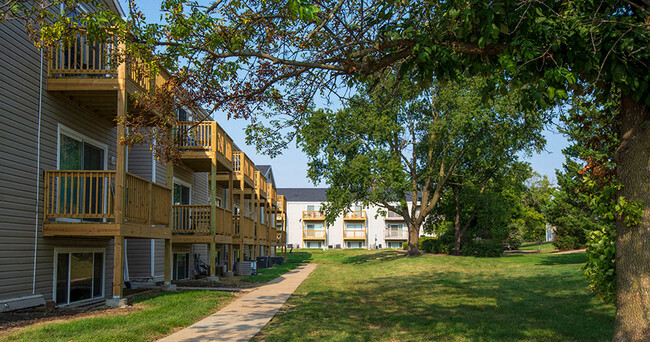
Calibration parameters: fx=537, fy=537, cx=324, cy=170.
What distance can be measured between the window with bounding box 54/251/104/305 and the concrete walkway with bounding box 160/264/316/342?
345 cm

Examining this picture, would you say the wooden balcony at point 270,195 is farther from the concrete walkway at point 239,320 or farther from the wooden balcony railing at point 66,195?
the wooden balcony railing at point 66,195

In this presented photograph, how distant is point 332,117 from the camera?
32375 millimetres

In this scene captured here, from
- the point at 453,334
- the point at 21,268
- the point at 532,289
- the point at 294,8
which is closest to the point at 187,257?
the point at 21,268

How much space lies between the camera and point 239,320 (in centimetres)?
1007

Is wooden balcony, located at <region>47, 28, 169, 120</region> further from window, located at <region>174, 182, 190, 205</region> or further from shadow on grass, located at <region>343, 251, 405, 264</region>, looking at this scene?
shadow on grass, located at <region>343, 251, 405, 264</region>

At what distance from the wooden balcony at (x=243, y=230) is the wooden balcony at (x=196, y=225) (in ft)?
9.25

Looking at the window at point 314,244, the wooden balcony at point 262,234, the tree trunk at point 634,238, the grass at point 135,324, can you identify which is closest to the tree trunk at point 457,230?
the wooden balcony at point 262,234

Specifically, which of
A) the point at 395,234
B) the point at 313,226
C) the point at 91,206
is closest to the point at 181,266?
the point at 91,206

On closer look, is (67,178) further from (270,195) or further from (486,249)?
(486,249)

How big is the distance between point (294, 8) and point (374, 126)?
27.2m

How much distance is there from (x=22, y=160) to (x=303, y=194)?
64.9 metres

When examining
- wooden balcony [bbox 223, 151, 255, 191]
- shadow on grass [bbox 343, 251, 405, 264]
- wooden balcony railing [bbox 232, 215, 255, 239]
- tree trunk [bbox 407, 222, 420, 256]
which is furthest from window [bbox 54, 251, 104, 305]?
tree trunk [bbox 407, 222, 420, 256]

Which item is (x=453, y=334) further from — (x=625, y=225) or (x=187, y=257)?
(x=187, y=257)

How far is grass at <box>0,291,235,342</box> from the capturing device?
7.55 meters
